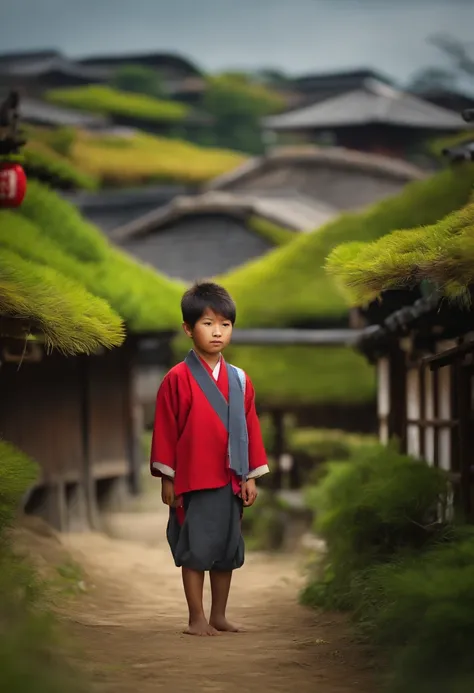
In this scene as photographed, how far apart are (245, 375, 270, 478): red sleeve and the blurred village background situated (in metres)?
0.83

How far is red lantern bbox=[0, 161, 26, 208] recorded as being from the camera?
11188mm

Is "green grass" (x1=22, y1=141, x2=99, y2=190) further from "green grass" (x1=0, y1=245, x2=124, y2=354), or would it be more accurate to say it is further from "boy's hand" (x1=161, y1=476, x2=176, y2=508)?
"boy's hand" (x1=161, y1=476, x2=176, y2=508)

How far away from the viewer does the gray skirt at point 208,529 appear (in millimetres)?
6324

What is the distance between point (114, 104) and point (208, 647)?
42788 mm

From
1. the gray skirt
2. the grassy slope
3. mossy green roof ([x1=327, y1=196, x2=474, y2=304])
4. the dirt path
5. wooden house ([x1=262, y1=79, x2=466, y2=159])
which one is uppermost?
wooden house ([x1=262, y1=79, x2=466, y2=159])

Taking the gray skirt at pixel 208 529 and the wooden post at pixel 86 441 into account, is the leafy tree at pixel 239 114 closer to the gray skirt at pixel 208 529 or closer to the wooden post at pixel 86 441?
the wooden post at pixel 86 441

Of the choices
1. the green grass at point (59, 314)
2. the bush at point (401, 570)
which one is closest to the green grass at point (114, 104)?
the bush at point (401, 570)

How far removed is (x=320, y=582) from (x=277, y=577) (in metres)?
4.63

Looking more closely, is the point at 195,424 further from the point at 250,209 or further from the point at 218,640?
the point at 250,209

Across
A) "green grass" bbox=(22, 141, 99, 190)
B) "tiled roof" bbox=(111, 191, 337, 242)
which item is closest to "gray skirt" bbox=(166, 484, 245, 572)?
"green grass" bbox=(22, 141, 99, 190)

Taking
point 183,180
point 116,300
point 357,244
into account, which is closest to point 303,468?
point 116,300

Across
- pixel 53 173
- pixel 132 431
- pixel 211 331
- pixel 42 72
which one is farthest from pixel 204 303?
pixel 42 72

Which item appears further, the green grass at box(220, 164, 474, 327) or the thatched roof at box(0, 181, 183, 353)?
the green grass at box(220, 164, 474, 327)

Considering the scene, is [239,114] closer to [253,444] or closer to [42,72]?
[42,72]
